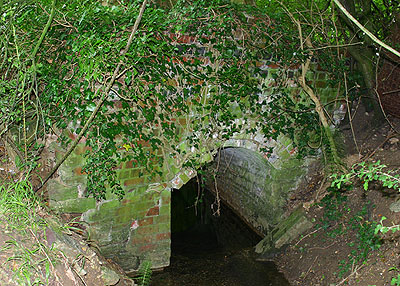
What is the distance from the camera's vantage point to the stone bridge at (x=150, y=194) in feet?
14.8

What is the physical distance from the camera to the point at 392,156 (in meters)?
4.93

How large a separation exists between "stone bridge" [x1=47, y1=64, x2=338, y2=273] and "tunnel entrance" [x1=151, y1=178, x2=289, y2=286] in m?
0.38

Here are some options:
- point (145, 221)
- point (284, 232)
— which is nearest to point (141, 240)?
point (145, 221)

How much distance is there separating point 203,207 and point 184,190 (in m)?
1.10

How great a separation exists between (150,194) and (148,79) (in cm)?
163

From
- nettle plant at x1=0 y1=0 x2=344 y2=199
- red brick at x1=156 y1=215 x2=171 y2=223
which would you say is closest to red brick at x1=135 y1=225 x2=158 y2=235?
red brick at x1=156 y1=215 x2=171 y2=223

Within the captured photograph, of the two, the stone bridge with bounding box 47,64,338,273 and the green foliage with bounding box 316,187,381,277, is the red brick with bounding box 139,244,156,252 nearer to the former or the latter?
the stone bridge with bounding box 47,64,338,273

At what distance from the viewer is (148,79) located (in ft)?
14.3

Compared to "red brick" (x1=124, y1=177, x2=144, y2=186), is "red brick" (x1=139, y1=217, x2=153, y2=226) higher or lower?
"red brick" (x1=124, y1=177, x2=144, y2=186)

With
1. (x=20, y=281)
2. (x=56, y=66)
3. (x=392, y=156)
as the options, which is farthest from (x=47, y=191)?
(x=392, y=156)

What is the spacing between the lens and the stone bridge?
4.50m

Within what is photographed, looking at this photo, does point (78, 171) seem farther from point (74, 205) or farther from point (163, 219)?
point (163, 219)

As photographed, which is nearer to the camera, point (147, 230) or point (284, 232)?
point (147, 230)

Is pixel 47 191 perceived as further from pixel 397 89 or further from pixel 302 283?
pixel 397 89
